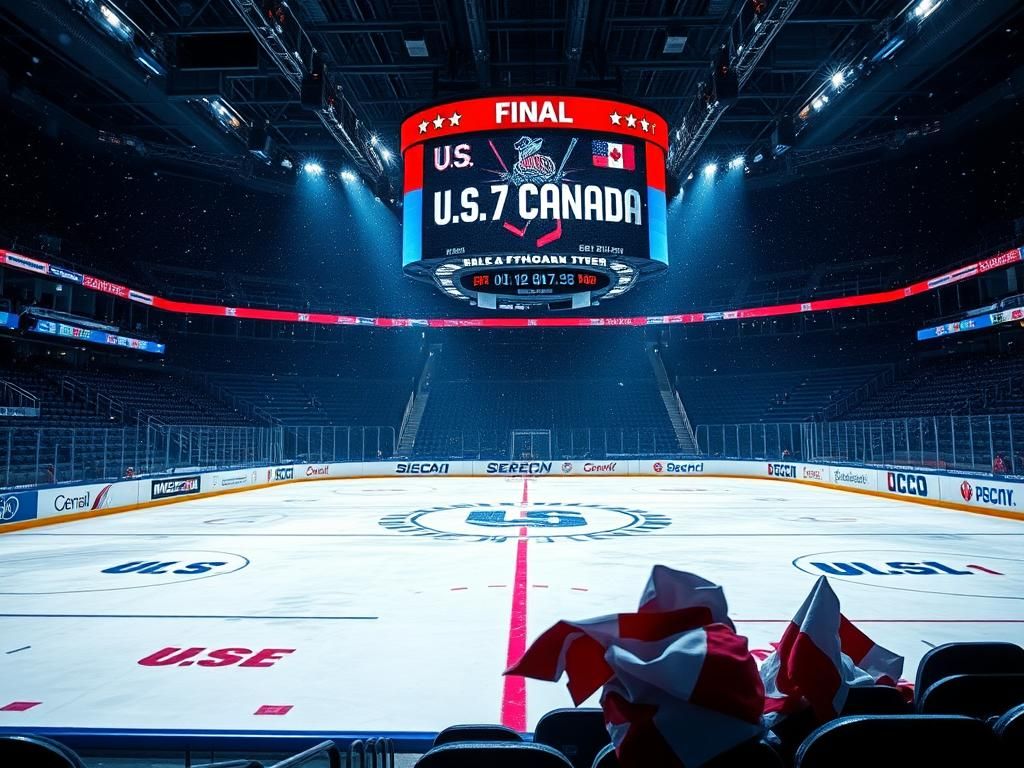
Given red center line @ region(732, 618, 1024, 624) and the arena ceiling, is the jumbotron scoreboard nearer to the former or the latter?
the arena ceiling

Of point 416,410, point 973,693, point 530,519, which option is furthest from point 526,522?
point 416,410

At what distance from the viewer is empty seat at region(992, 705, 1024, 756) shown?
5.50 feet

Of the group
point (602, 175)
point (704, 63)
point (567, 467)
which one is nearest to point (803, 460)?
point (567, 467)

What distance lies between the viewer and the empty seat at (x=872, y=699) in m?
2.17

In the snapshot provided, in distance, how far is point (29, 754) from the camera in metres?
1.69

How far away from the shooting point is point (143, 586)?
7.95m

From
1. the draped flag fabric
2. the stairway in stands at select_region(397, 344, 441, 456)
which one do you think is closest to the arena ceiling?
the draped flag fabric

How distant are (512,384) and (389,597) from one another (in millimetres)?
33359

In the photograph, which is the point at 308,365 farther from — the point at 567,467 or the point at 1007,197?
the point at 1007,197

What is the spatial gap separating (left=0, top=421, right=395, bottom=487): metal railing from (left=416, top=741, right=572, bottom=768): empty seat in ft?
50.3

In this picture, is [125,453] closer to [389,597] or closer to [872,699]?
[389,597]

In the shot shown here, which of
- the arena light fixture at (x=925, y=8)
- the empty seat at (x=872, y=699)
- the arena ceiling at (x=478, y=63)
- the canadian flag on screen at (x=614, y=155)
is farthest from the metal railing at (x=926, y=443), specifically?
the empty seat at (x=872, y=699)

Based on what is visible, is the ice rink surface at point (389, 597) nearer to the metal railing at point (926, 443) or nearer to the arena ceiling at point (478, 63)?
the metal railing at point (926, 443)

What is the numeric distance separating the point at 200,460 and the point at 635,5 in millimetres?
19360
